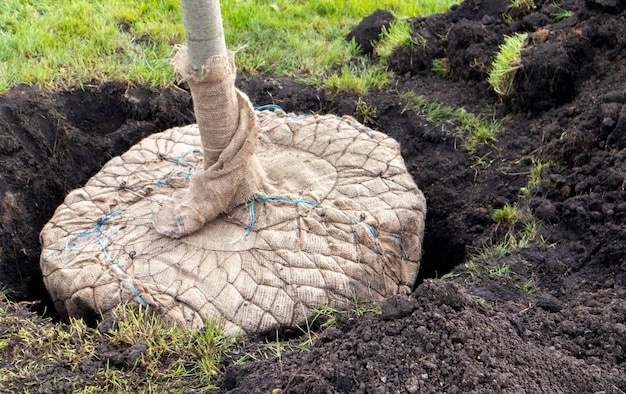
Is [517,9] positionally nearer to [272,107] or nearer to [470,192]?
[470,192]

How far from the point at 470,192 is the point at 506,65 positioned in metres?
0.86

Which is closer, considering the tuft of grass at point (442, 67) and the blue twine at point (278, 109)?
the blue twine at point (278, 109)

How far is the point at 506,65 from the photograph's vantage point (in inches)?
154

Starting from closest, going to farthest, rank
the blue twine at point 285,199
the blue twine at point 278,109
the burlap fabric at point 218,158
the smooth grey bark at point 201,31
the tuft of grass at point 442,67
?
1. the smooth grey bark at point 201,31
2. the burlap fabric at point 218,158
3. the blue twine at point 285,199
4. the blue twine at point 278,109
5. the tuft of grass at point 442,67

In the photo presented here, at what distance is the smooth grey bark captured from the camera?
8.05 feet

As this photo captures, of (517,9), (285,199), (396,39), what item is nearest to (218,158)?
(285,199)

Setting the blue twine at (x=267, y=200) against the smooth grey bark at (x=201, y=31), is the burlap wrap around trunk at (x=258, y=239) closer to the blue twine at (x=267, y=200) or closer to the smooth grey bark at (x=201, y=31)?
the blue twine at (x=267, y=200)

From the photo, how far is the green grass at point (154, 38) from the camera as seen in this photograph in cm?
422

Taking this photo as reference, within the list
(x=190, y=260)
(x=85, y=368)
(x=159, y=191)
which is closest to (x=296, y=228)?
(x=190, y=260)

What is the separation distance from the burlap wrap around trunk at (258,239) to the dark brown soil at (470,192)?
37 cm

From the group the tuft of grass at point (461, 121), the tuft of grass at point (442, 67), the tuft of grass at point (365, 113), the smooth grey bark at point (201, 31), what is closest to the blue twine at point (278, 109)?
the tuft of grass at point (365, 113)

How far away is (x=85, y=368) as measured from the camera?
7.58 ft

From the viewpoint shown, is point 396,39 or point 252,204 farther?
point 396,39

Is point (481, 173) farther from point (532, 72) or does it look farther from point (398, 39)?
point (398, 39)
